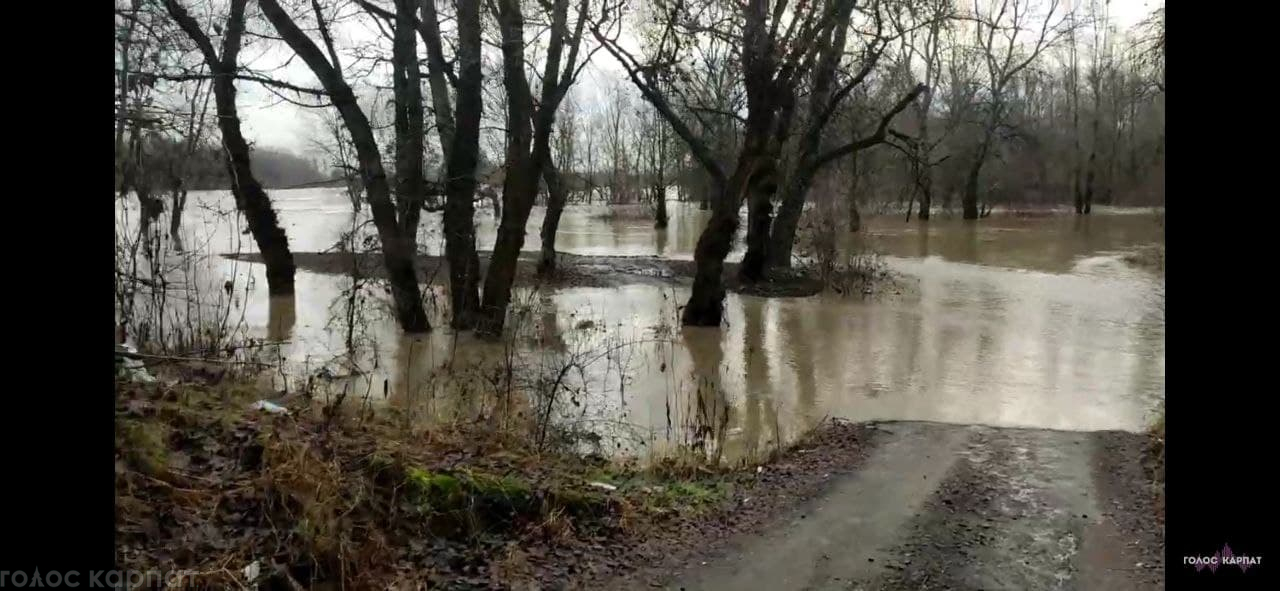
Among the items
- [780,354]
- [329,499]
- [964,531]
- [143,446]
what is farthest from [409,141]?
[964,531]

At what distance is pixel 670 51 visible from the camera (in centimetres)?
1470

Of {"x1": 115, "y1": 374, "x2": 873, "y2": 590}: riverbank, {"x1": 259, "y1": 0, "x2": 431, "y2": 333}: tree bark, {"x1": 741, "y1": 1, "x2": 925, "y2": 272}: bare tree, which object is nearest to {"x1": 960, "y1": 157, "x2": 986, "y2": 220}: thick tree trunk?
{"x1": 741, "y1": 1, "x2": 925, "y2": 272}: bare tree

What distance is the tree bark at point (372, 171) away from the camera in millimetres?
12461

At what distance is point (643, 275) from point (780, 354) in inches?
408

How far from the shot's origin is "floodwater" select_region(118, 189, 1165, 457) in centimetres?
898

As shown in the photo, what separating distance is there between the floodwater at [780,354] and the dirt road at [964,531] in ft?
5.95

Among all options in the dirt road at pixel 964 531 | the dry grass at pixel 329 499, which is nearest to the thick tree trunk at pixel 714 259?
the dirt road at pixel 964 531

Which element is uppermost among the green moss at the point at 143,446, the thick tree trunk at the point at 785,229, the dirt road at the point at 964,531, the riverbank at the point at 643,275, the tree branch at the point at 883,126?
the tree branch at the point at 883,126

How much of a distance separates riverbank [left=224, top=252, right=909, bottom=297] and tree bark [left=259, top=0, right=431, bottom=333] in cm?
332

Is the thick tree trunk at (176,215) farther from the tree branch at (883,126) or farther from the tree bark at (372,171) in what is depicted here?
the tree branch at (883,126)

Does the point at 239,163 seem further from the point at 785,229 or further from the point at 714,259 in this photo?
the point at 785,229

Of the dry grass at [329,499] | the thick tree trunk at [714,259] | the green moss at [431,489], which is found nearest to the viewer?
the dry grass at [329,499]

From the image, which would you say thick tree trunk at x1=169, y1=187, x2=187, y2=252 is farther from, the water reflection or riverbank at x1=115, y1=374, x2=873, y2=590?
riverbank at x1=115, y1=374, x2=873, y2=590
